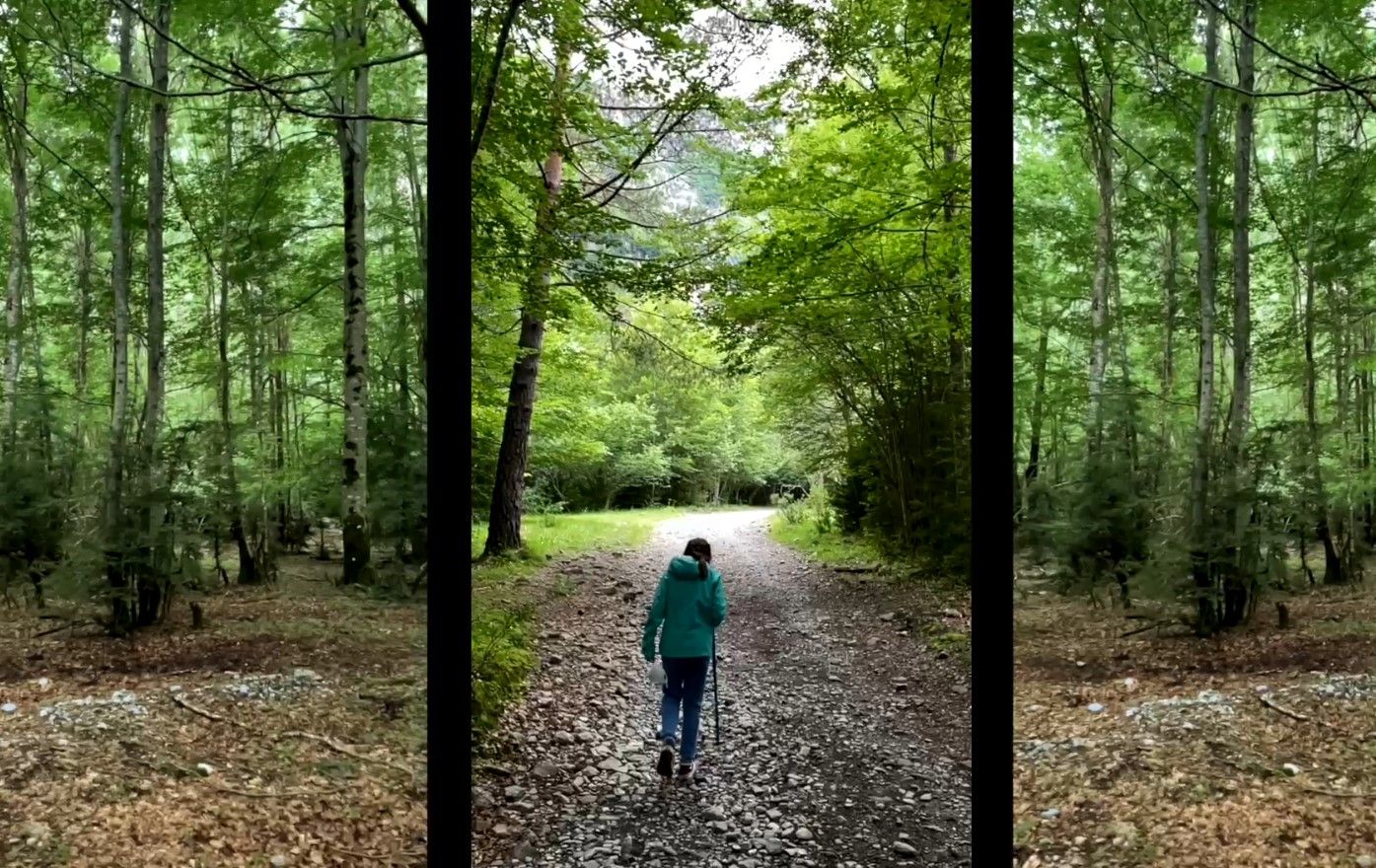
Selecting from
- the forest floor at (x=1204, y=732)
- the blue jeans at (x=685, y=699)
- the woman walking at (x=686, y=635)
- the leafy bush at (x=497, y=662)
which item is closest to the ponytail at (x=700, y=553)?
the woman walking at (x=686, y=635)

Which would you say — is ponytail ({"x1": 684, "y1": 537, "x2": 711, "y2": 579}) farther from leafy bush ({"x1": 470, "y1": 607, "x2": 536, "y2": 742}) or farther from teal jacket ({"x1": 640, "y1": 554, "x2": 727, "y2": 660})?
leafy bush ({"x1": 470, "y1": 607, "x2": 536, "y2": 742})

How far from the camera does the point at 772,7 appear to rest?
3346 mm

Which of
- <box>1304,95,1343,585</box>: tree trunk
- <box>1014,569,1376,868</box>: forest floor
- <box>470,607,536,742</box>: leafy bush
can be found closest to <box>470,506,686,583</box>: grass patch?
<box>470,607,536,742</box>: leafy bush

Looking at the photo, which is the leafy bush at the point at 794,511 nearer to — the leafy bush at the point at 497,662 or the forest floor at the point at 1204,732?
the leafy bush at the point at 497,662

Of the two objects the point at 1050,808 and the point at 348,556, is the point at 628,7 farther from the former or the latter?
the point at 1050,808

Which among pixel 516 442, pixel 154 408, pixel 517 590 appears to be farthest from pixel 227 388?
pixel 516 442

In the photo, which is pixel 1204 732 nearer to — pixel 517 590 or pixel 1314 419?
pixel 1314 419

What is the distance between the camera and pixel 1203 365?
48.5 inches

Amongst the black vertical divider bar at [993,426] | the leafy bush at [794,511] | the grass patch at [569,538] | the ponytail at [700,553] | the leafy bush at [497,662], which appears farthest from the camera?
the leafy bush at [794,511]

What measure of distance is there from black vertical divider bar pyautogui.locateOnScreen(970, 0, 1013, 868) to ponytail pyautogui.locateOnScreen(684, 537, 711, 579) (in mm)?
980

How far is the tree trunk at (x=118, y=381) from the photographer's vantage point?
1303mm

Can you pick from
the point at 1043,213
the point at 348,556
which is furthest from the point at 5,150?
the point at 1043,213

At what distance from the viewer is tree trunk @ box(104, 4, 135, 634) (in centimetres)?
130

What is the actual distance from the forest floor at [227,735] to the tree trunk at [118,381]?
101 mm
